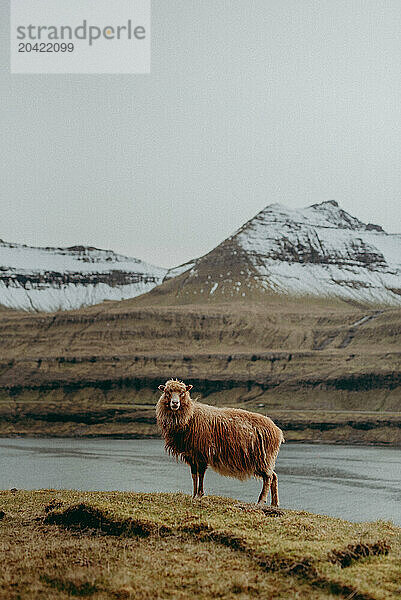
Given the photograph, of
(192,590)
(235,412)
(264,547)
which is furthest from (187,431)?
(192,590)

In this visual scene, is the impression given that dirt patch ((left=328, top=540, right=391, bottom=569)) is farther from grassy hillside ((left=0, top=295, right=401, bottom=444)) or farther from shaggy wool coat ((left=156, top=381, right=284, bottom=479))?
grassy hillside ((left=0, top=295, right=401, bottom=444))

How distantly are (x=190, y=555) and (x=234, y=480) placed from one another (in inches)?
2189

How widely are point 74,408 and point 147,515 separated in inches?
5177

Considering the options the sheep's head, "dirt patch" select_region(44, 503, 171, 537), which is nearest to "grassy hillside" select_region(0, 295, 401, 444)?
the sheep's head

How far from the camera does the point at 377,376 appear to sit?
147750mm

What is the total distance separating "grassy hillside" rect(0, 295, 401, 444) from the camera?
5300 inches

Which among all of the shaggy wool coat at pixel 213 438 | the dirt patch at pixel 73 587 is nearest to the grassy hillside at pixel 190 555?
the dirt patch at pixel 73 587

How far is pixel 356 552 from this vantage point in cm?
1152

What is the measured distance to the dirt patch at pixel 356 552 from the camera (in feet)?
36.2

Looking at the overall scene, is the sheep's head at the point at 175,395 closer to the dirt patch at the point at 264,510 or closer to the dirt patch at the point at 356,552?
the dirt patch at the point at 264,510

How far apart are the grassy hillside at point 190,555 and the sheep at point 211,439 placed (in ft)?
5.96

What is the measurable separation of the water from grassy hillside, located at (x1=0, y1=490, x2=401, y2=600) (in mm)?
33141

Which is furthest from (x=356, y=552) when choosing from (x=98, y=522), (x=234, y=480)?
(x=234, y=480)

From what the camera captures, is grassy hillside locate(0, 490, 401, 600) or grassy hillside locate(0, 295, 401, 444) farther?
grassy hillside locate(0, 295, 401, 444)
